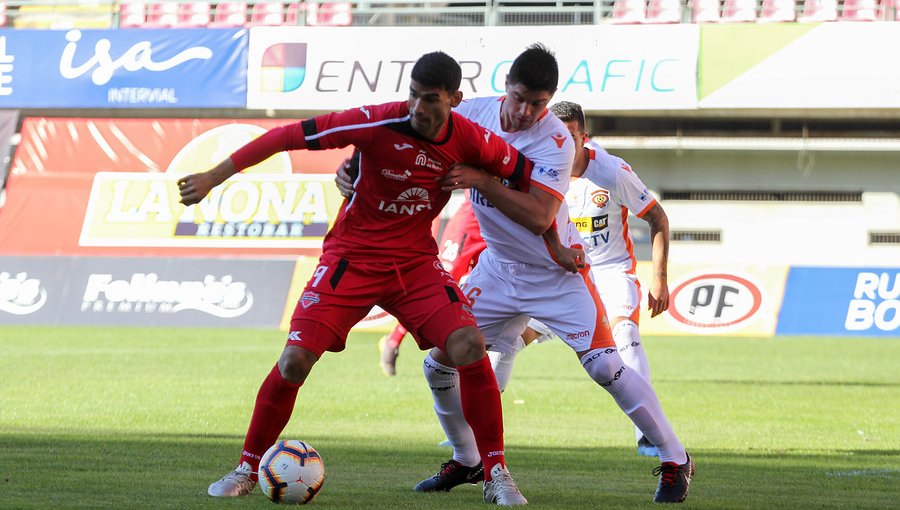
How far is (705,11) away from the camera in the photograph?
27188mm

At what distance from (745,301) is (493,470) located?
43.5 ft

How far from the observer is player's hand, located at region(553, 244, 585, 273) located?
19.8 ft

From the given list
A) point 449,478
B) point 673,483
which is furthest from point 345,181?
point 673,483

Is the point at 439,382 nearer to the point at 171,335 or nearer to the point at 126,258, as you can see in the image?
the point at 171,335

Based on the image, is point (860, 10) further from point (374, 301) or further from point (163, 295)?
point (374, 301)

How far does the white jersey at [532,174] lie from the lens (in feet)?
19.5

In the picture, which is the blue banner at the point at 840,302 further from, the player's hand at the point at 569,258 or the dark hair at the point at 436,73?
the dark hair at the point at 436,73

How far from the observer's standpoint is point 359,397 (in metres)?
11.5

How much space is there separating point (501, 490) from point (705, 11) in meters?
23.0

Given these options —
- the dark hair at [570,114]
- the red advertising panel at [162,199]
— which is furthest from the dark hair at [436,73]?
the red advertising panel at [162,199]

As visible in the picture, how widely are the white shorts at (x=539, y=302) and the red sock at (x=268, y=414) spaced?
3.52 ft

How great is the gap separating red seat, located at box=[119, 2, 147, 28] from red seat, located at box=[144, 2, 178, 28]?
0.15 m

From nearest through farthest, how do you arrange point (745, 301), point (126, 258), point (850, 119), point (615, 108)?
point (745, 301), point (126, 258), point (615, 108), point (850, 119)

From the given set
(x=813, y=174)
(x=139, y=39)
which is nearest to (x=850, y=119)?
(x=813, y=174)
